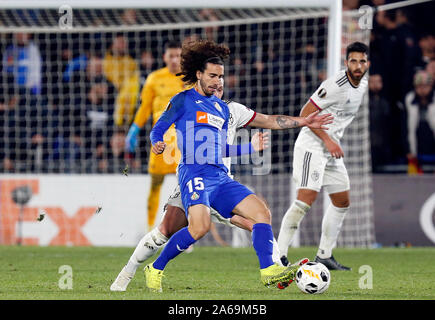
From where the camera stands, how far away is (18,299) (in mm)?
5730

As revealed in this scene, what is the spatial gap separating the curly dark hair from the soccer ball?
62.9 inches

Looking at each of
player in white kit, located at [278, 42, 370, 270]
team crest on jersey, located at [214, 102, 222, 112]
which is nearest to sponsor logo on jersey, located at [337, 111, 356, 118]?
player in white kit, located at [278, 42, 370, 270]

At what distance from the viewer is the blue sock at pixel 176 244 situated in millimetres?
6133

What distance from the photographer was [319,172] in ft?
28.2

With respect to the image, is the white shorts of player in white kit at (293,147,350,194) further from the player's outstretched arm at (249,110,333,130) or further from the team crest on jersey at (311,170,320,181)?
the player's outstretched arm at (249,110,333,130)

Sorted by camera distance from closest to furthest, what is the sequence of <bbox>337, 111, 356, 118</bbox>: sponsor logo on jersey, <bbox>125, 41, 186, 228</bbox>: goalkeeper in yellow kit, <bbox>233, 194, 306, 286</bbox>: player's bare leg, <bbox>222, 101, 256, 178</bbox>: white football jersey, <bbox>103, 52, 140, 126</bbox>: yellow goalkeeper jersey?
1. <bbox>233, 194, 306, 286</bbox>: player's bare leg
2. <bbox>222, 101, 256, 178</bbox>: white football jersey
3. <bbox>337, 111, 356, 118</bbox>: sponsor logo on jersey
4. <bbox>125, 41, 186, 228</bbox>: goalkeeper in yellow kit
5. <bbox>103, 52, 140, 126</bbox>: yellow goalkeeper jersey

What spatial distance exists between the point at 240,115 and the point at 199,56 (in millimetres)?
536

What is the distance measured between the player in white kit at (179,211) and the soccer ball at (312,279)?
3.3 inches

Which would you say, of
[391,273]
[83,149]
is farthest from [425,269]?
[83,149]

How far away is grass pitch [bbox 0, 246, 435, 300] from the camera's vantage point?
607cm

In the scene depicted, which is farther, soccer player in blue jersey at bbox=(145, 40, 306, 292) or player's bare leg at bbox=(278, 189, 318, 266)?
player's bare leg at bbox=(278, 189, 318, 266)
